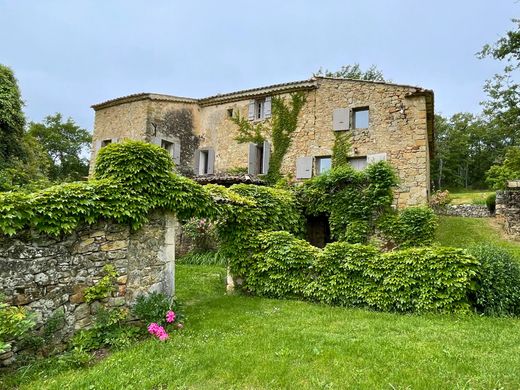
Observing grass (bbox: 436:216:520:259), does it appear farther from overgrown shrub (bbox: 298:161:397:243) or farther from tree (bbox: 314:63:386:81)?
tree (bbox: 314:63:386:81)

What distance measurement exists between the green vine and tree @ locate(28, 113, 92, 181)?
22778 millimetres

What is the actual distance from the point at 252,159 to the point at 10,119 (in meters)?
10.3

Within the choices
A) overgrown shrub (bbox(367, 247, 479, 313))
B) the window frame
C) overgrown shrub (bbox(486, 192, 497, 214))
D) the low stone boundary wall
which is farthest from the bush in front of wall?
overgrown shrub (bbox(486, 192, 497, 214))

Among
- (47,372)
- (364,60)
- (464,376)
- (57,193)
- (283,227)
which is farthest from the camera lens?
(364,60)

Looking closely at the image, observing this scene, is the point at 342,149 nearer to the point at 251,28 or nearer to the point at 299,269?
the point at 251,28

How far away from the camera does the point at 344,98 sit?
13555 millimetres

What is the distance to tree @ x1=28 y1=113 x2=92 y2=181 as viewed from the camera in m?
30.0

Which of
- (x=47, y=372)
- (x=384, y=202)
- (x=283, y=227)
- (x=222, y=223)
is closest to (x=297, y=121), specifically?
(x=384, y=202)

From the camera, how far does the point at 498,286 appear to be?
5.65 metres

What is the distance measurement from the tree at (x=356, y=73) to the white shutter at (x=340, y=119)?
1411cm

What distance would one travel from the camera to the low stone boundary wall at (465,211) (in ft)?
53.0

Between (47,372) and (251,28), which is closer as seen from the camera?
(47,372)

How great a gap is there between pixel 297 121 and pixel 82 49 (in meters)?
11.7

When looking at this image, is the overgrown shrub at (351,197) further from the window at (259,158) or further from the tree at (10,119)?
the tree at (10,119)
